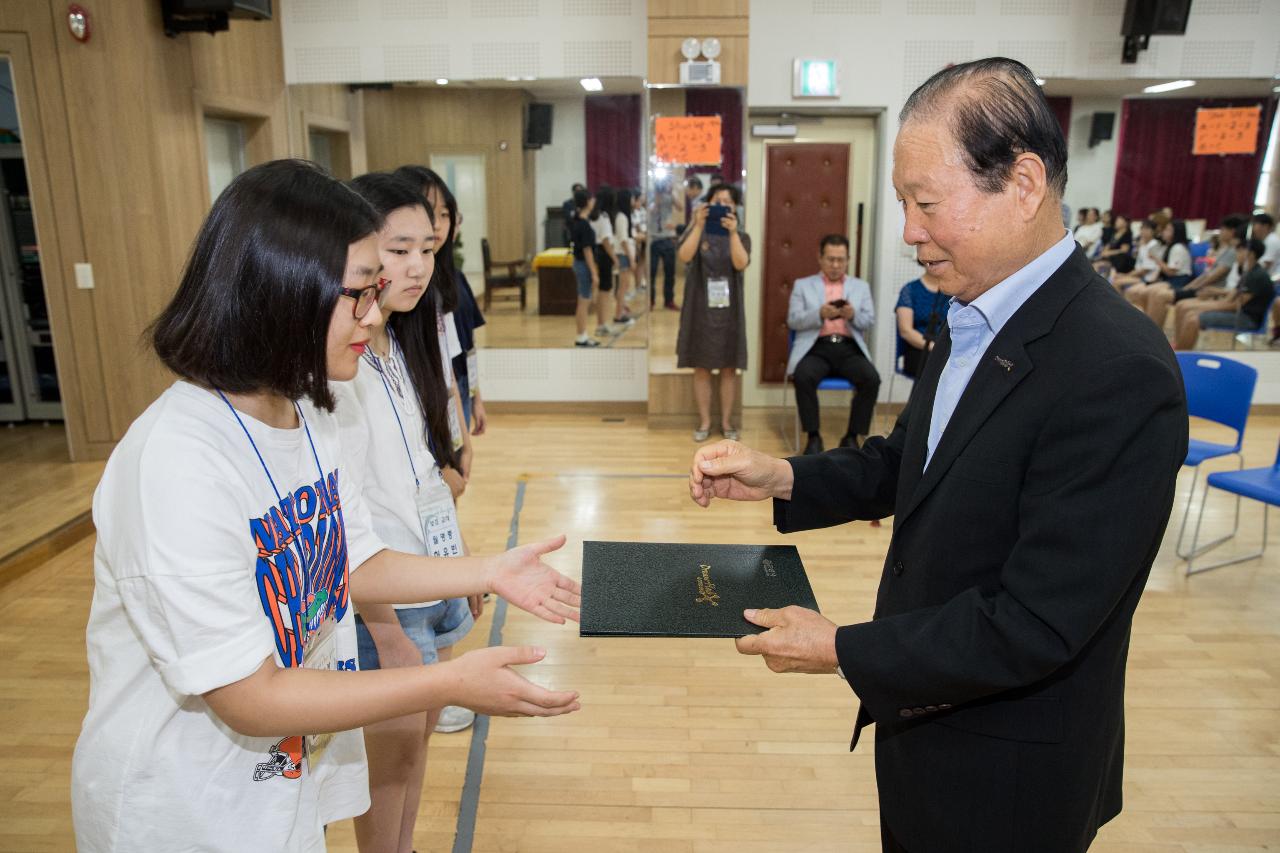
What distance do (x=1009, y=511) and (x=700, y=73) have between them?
558 centimetres

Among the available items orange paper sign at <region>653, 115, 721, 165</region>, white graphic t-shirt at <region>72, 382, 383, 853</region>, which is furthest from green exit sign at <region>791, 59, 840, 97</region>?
white graphic t-shirt at <region>72, 382, 383, 853</region>

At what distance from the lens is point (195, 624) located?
105cm

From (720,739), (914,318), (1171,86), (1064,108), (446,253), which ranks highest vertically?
(1171,86)

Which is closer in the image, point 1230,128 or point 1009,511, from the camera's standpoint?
point 1009,511

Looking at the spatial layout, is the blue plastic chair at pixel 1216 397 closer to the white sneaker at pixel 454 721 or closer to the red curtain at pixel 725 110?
the red curtain at pixel 725 110

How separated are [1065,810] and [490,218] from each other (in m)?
6.81

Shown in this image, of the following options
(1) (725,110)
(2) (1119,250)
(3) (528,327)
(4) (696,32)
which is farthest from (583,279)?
(2) (1119,250)

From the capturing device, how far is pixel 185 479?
1.07 meters

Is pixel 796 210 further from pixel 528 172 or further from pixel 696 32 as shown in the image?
pixel 528 172

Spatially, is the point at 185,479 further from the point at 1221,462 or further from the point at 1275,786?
the point at 1221,462

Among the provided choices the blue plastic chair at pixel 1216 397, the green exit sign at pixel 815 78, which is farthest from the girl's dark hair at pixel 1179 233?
the blue plastic chair at pixel 1216 397

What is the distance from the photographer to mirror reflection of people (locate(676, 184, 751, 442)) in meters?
6.17

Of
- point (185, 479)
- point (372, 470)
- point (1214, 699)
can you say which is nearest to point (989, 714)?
point (185, 479)

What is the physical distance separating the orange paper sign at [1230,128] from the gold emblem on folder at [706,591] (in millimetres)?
7077
